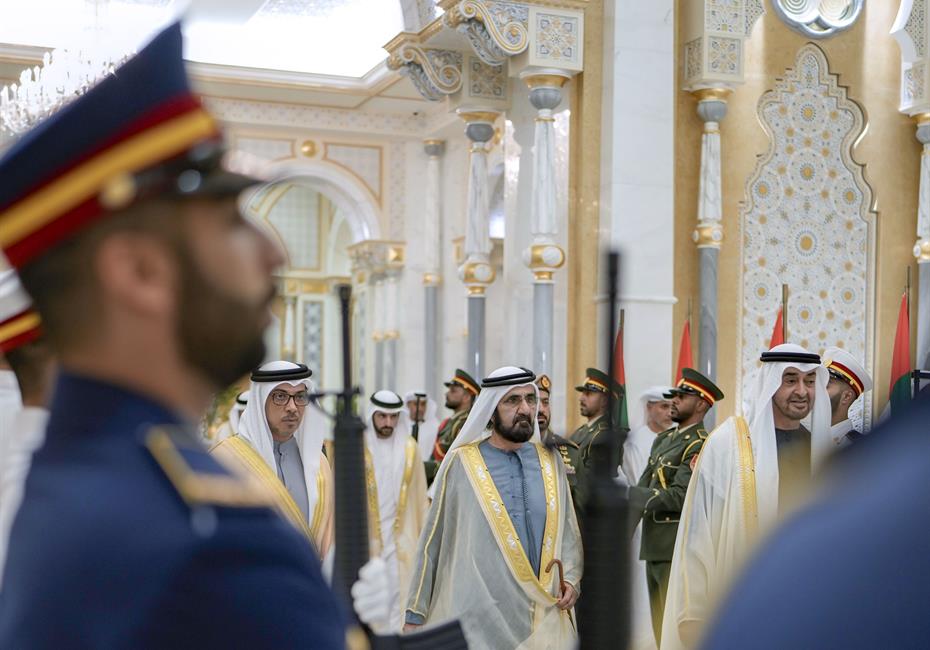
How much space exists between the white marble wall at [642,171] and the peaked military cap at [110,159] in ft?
26.2

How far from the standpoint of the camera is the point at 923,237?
1014 cm

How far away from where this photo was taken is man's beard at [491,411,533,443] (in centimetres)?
544

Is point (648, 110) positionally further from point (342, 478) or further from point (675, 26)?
point (342, 478)

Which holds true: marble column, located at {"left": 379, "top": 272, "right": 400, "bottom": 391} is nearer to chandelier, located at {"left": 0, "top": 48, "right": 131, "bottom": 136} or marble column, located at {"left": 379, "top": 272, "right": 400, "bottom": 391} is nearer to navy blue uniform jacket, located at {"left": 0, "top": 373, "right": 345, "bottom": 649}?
chandelier, located at {"left": 0, "top": 48, "right": 131, "bottom": 136}

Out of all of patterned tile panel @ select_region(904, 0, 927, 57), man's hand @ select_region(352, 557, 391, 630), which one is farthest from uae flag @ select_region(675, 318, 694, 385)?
man's hand @ select_region(352, 557, 391, 630)

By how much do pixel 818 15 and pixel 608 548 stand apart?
30.4ft

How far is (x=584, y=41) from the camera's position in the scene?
9445mm

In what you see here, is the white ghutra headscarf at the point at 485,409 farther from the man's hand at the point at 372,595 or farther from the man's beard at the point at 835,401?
the man's hand at the point at 372,595

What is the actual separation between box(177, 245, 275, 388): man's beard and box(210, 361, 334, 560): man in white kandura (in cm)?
402

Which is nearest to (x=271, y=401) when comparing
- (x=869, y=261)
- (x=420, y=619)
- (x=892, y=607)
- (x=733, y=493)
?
(x=420, y=619)

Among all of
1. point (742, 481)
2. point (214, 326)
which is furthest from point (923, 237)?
point (214, 326)

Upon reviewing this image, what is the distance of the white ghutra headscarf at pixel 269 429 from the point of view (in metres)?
5.34

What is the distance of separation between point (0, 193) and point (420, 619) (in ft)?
14.1

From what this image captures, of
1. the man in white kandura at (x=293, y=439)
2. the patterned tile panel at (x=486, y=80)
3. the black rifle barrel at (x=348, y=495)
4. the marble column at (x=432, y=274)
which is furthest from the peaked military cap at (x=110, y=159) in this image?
the marble column at (x=432, y=274)
